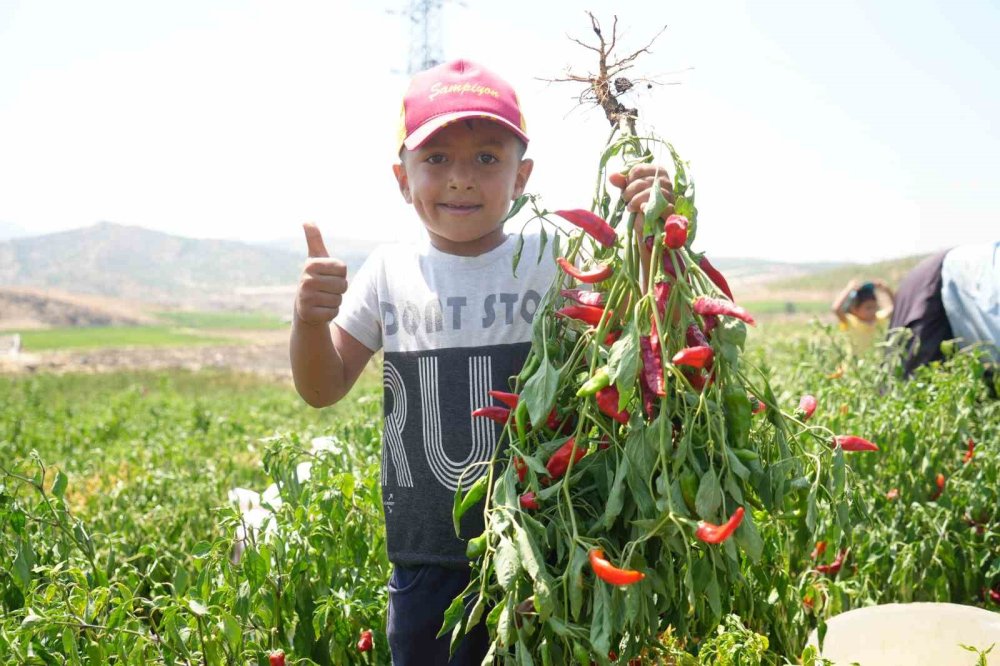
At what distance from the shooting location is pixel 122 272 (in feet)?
453

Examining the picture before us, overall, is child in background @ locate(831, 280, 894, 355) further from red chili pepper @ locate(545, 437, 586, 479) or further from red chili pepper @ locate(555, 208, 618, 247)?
red chili pepper @ locate(545, 437, 586, 479)

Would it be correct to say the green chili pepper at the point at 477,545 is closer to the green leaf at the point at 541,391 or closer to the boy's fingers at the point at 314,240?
the green leaf at the point at 541,391

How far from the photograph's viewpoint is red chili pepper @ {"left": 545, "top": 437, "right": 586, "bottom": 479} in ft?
4.60

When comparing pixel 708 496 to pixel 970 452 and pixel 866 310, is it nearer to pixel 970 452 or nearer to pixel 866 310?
pixel 970 452

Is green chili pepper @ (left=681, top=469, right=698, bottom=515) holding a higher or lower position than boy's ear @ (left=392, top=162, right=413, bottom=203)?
lower

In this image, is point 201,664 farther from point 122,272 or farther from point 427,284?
point 122,272

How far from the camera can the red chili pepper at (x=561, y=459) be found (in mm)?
1401

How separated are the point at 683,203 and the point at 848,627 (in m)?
1.26

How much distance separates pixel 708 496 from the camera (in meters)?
1.28

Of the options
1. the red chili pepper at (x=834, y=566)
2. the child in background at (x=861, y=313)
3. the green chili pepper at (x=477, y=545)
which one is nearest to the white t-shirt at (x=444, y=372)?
the green chili pepper at (x=477, y=545)

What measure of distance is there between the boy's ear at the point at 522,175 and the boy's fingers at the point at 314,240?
444 mm

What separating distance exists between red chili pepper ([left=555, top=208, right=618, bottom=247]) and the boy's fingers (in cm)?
52

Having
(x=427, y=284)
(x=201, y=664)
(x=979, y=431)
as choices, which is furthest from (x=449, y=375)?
(x=979, y=431)

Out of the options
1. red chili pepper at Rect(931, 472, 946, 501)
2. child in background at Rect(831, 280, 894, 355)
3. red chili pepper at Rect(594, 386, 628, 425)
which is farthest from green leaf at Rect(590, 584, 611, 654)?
child in background at Rect(831, 280, 894, 355)
